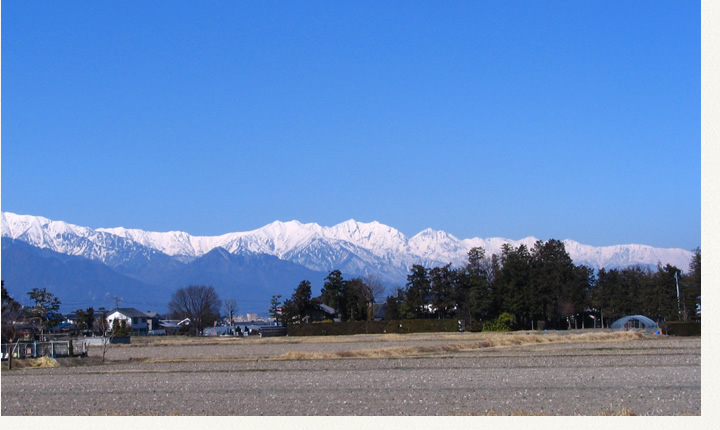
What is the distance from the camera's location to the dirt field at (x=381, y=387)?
16938mm

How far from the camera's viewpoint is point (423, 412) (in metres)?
16.2

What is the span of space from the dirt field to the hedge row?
47.1 metres

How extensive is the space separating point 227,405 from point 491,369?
1194 cm

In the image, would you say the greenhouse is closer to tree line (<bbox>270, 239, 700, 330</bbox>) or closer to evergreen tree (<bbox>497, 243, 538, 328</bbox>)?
tree line (<bbox>270, 239, 700, 330</bbox>)

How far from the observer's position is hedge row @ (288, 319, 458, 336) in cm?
8231

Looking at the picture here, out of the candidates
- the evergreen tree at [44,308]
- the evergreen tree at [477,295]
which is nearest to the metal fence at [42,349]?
A: the evergreen tree at [44,308]

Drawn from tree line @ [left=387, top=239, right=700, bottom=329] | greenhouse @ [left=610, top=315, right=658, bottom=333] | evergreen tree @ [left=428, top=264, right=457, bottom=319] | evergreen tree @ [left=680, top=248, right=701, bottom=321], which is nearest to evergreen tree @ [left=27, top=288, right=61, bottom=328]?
tree line @ [left=387, top=239, right=700, bottom=329]

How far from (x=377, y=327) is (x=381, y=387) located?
2532 inches

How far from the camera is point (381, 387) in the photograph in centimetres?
2136

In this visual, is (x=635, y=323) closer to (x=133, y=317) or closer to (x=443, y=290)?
(x=443, y=290)

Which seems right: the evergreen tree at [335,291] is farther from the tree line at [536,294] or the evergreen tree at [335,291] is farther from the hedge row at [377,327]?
the hedge row at [377,327]

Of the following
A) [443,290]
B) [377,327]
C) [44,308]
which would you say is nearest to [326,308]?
[377,327]
